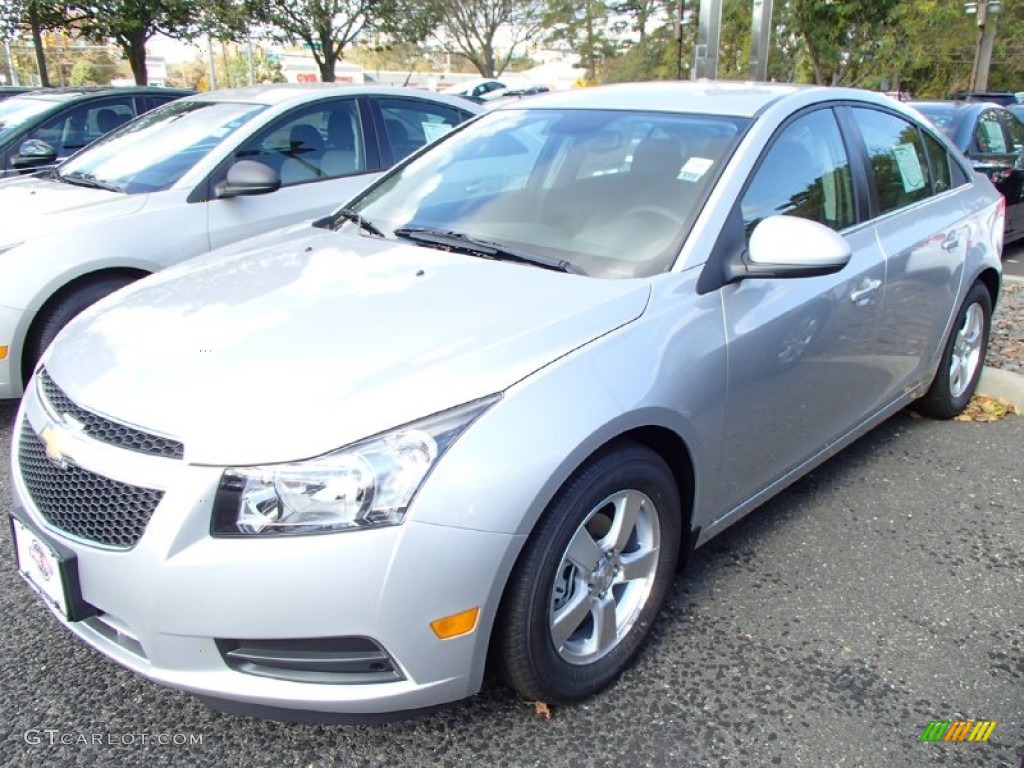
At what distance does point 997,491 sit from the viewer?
3.67 metres

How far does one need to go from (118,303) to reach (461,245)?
3.60 feet

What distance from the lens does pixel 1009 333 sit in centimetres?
564

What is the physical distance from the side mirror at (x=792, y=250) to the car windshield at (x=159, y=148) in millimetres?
3505

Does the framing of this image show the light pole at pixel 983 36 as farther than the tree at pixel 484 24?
No

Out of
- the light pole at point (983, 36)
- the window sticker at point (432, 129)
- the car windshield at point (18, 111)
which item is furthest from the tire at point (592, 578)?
the light pole at point (983, 36)

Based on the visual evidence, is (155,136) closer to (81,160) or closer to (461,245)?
(81,160)

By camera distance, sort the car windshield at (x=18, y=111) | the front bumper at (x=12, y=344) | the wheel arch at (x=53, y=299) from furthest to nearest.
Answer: the car windshield at (x=18, y=111)
the wheel arch at (x=53, y=299)
the front bumper at (x=12, y=344)

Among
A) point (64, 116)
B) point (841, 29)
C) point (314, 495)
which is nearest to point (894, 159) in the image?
point (314, 495)

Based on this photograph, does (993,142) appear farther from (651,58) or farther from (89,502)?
(651,58)

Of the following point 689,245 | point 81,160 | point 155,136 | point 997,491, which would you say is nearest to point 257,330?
point 689,245

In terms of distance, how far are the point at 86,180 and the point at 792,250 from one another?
425cm

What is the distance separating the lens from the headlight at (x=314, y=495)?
73.8 inches

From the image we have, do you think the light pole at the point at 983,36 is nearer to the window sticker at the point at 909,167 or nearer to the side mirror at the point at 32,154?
the window sticker at the point at 909,167

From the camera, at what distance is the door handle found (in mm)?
3145
